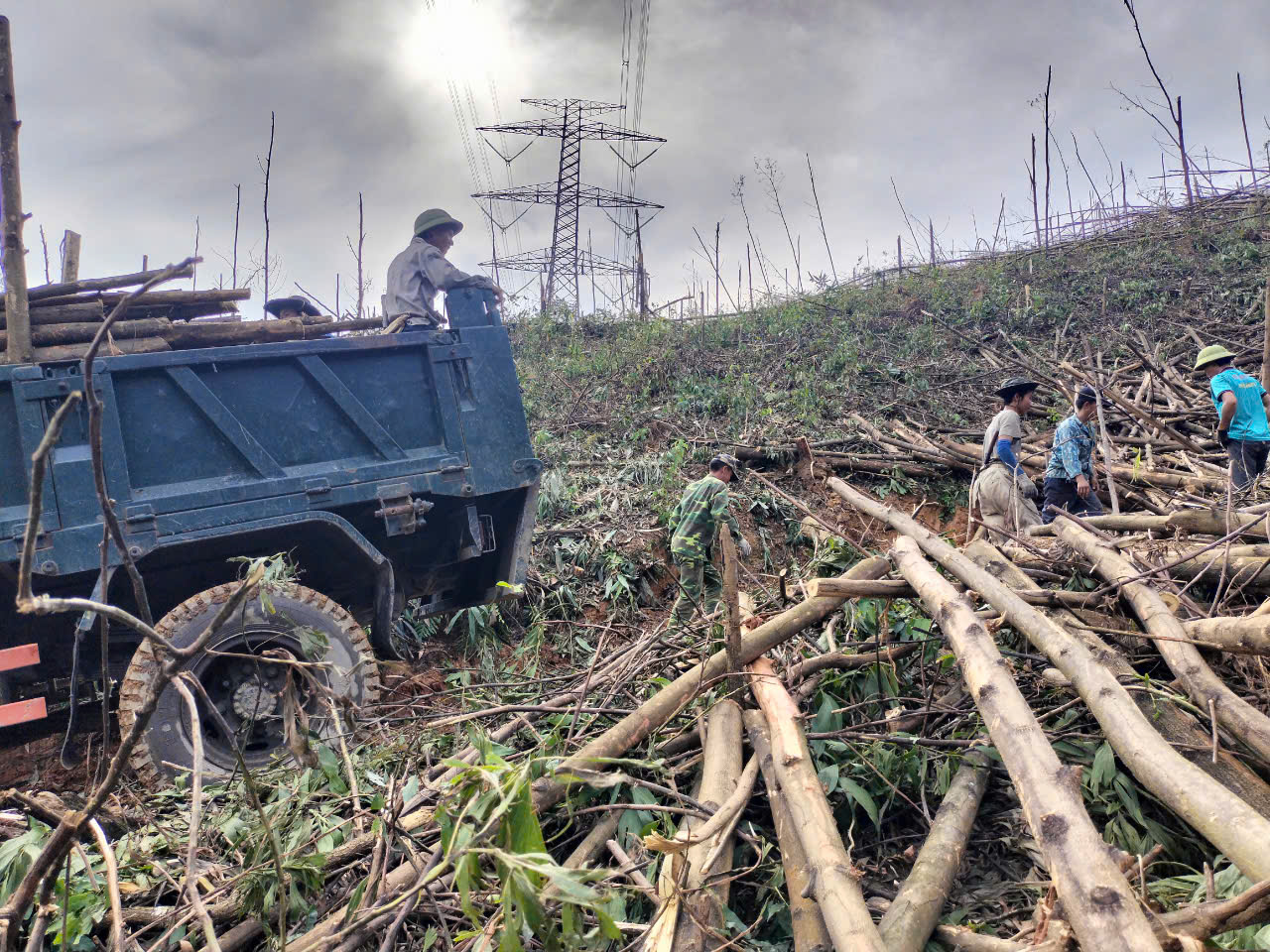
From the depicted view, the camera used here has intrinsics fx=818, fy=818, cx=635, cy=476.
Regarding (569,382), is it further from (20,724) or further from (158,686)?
(158,686)

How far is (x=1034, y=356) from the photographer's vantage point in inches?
503

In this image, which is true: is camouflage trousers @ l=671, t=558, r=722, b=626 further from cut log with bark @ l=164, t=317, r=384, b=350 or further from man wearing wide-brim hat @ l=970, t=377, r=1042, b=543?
cut log with bark @ l=164, t=317, r=384, b=350

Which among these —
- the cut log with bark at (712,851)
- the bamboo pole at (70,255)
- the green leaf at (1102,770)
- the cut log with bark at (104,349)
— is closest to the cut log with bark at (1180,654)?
the green leaf at (1102,770)

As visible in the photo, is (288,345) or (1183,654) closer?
(1183,654)

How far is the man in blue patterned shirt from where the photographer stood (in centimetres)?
669

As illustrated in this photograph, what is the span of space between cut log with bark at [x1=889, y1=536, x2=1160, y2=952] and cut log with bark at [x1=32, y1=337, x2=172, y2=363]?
4.30 meters

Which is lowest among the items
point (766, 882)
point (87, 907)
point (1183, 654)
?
point (766, 882)

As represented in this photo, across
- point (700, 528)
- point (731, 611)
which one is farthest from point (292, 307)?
point (731, 611)

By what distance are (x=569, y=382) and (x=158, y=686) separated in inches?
474

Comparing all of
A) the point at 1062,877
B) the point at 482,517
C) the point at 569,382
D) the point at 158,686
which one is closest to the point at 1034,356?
the point at 569,382

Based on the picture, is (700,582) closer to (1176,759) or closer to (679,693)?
(679,693)

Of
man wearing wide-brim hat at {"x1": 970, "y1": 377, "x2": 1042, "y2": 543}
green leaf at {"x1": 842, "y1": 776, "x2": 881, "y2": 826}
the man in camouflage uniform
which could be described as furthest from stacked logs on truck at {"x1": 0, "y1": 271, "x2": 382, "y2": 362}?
man wearing wide-brim hat at {"x1": 970, "y1": 377, "x2": 1042, "y2": 543}

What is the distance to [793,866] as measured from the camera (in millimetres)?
2305

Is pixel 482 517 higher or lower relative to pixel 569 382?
lower
